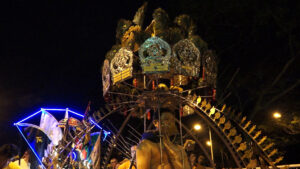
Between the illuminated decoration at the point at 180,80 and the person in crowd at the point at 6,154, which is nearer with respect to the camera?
the person in crowd at the point at 6,154

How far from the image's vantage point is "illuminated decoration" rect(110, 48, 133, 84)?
465 centimetres

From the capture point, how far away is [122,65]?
4750 mm

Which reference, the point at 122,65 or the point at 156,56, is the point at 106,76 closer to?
the point at 122,65

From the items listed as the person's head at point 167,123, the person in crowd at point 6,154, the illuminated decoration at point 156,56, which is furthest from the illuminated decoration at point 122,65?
the person in crowd at point 6,154

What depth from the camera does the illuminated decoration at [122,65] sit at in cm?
465

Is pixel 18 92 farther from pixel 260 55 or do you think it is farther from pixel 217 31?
pixel 260 55

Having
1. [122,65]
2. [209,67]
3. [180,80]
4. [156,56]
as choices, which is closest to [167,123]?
[156,56]

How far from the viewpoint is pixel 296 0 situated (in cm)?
1017

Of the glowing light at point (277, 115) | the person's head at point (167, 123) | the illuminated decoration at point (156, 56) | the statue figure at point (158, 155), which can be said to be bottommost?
the statue figure at point (158, 155)

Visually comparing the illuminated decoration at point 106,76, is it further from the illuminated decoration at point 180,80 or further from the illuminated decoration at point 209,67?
the illuminated decoration at point 209,67

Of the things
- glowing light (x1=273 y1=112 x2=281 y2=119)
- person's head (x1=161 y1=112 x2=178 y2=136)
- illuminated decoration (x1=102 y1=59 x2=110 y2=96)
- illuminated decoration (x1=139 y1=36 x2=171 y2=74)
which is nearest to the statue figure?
person's head (x1=161 y1=112 x2=178 y2=136)

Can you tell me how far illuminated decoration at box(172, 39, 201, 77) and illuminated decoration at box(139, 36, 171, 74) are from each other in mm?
227

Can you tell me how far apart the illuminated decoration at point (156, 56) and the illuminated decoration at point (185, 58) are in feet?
0.74

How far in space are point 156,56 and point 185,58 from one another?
541 millimetres
